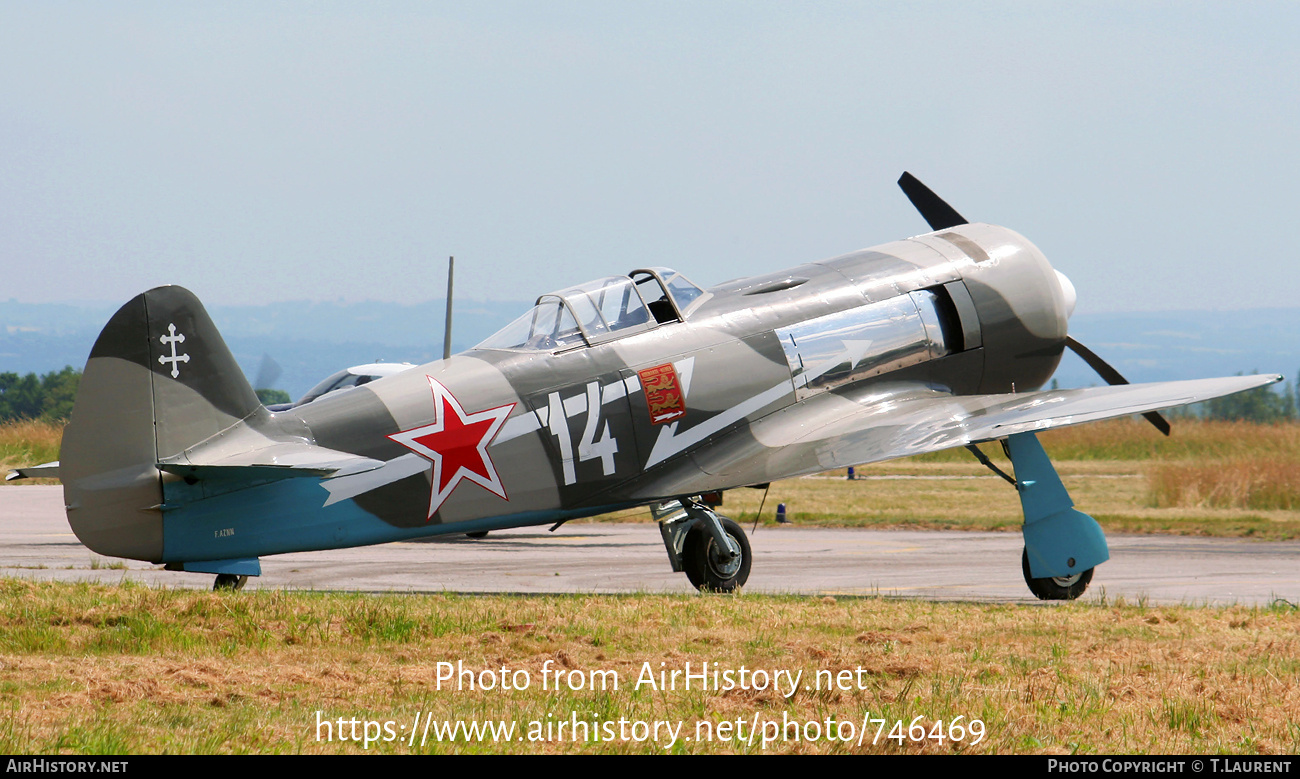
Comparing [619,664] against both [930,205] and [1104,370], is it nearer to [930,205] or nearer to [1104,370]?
[1104,370]

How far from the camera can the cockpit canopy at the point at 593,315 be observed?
11109 mm

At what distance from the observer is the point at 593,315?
11352 mm

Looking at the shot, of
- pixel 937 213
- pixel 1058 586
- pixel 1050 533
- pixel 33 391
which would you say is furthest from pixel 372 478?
pixel 33 391

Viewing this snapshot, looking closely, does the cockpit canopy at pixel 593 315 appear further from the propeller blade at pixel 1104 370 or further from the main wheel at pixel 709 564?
the propeller blade at pixel 1104 370

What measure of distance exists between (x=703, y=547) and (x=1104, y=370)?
633 centimetres

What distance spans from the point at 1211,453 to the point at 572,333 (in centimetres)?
2297

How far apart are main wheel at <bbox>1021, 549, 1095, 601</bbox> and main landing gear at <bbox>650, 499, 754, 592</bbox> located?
2.58 metres

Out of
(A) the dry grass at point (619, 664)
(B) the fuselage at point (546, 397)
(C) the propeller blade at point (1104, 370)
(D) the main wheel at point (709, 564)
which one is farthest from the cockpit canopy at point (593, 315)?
(C) the propeller blade at point (1104, 370)

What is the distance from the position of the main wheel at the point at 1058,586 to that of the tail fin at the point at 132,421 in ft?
23.9

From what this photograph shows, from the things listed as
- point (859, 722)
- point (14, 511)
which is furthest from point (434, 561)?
point (14, 511)

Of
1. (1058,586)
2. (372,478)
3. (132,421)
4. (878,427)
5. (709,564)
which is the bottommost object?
(1058,586)

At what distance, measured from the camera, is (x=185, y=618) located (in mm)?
8516

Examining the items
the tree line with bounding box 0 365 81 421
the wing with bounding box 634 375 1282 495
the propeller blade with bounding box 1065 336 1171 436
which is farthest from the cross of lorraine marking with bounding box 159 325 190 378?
the tree line with bounding box 0 365 81 421
